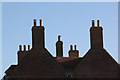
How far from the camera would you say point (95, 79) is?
3188cm

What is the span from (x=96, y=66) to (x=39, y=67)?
6.12m

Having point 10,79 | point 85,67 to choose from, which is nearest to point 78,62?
point 85,67

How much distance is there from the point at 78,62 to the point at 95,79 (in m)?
2.94

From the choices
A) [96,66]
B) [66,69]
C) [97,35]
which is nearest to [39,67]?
[66,69]

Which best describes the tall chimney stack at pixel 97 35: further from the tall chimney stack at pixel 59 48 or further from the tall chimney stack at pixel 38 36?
the tall chimney stack at pixel 59 48

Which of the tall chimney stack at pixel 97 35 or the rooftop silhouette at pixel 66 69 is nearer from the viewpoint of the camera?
the rooftop silhouette at pixel 66 69

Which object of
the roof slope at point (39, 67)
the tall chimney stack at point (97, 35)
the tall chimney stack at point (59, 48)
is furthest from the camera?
the tall chimney stack at point (59, 48)

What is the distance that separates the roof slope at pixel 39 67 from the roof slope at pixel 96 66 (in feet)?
6.74

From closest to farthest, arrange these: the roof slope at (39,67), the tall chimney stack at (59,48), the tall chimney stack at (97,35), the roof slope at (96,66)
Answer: the roof slope at (39,67) → the roof slope at (96,66) → the tall chimney stack at (97,35) → the tall chimney stack at (59,48)

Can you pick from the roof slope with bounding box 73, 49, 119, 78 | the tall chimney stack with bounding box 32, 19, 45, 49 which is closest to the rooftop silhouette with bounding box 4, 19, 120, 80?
the roof slope with bounding box 73, 49, 119, 78

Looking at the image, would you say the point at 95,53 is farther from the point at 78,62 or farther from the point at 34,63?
the point at 34,63

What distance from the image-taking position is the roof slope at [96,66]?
31875 mm

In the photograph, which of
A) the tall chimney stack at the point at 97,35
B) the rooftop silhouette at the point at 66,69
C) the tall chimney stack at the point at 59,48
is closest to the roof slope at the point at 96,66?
the rooftop silhouette at the point at 66,69

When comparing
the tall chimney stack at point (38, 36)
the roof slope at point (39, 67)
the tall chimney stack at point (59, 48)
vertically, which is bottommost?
the roof slope at point (39, 67)
